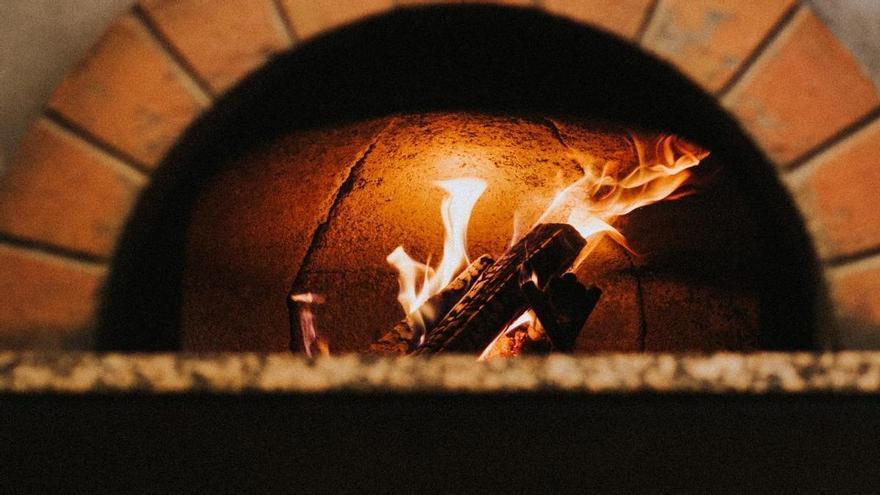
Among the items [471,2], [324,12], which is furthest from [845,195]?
[324,12]

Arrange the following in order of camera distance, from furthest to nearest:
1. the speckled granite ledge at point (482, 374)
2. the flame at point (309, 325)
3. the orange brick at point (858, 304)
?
the flame at point (309, 325)
the orange brick at point (858, 304)
the speckled granite ledge at point (482, 374)

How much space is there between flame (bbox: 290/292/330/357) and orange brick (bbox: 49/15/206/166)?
546 mm

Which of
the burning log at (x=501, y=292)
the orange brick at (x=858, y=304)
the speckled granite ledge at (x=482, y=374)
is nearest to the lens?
the speckled granite ledge at (x=482, y=374)

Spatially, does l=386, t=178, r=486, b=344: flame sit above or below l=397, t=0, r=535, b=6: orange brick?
below

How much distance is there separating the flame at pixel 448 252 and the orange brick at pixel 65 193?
580mm

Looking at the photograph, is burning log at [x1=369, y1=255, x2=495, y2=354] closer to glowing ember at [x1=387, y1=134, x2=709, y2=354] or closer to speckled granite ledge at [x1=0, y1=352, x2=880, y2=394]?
glowing ember at [x1=387, y1=134, x2=709, y2=354]

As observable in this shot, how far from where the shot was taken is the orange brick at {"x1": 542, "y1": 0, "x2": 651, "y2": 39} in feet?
2.54

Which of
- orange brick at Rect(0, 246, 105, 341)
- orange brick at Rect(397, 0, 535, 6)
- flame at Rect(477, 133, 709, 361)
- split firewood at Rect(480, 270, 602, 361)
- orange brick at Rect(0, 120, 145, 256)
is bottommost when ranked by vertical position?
split firewood at Rect(480, 270, 602, 361)

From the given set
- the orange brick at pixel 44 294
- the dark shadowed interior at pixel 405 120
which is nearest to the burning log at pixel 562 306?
the dark shadowed interior at pixel 405 120

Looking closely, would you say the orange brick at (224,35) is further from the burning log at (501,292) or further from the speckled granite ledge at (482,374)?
the burning log at (501,292)

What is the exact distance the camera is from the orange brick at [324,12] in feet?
2.59

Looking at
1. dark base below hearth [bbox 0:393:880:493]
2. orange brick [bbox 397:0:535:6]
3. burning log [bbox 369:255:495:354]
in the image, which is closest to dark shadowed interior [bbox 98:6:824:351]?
orange brick [bbox 397:0:535:6]

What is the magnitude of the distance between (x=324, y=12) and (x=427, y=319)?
1.72 feet

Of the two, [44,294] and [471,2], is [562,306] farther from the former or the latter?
[44,294]
